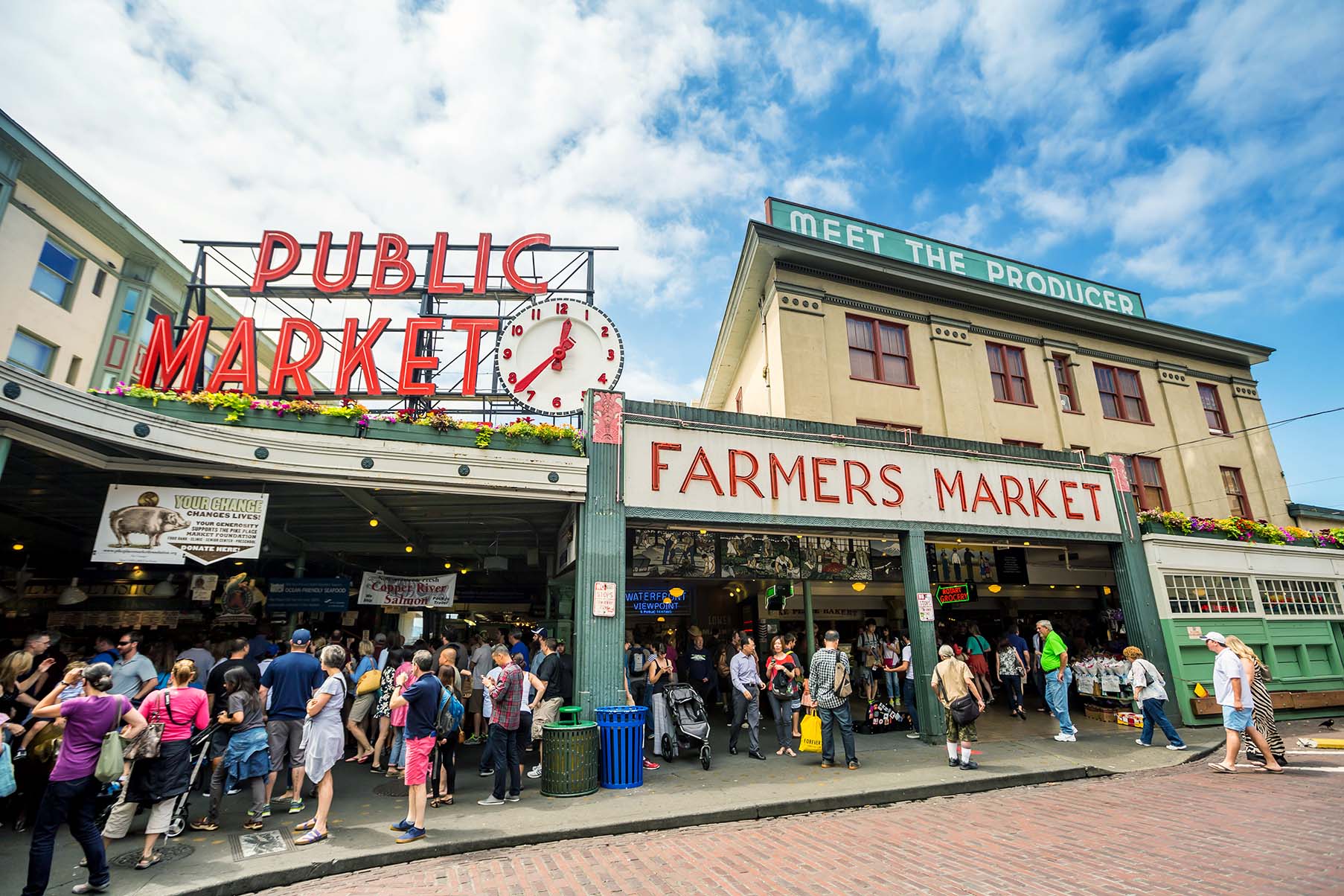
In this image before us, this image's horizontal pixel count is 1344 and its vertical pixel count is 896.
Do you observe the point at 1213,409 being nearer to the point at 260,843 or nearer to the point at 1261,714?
the point at 1261,714

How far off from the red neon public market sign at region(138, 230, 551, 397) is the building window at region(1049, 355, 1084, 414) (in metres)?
15.6

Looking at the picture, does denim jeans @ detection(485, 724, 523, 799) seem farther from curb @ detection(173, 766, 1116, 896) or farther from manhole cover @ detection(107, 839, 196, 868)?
manhole cover @ detection(107, 839, 196, 868)

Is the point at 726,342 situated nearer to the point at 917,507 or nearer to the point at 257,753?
the point at 917,507

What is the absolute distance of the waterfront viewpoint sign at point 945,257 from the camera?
18.7 metres

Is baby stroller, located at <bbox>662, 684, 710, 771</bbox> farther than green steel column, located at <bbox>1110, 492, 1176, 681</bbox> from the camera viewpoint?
No

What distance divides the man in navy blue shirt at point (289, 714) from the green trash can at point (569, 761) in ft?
10.1

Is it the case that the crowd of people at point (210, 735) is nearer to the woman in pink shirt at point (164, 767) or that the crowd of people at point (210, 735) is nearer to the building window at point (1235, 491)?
the woman in pink shirt at point (164, 767)

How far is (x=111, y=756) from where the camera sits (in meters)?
6.07

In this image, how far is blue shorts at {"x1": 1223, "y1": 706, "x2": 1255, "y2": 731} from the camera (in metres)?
9.90

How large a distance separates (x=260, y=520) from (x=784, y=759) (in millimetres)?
9399

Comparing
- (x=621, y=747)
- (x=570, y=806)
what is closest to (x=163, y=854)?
(x=570, y=806)

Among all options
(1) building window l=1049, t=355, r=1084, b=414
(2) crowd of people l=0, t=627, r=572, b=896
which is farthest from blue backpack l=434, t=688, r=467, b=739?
(1) building window l=1049, t=355, r=1084, b=414

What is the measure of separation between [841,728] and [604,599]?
4.33 metres

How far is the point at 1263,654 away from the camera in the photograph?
16203mm
